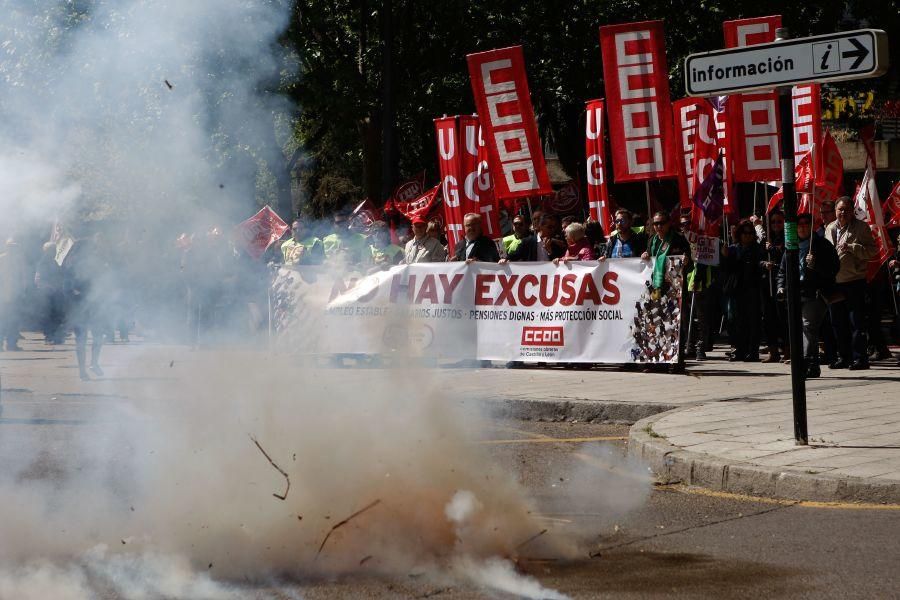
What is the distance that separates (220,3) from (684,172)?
1008 centimetres

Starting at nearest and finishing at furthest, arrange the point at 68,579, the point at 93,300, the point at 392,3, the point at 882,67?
the point at 68,579
the point at 882,67
the point at 93,300
the point at 392,3

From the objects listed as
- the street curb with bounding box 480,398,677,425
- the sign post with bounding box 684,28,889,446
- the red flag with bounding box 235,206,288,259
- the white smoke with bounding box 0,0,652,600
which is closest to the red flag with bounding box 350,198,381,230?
the red flag with bounding box 235,206,288,259

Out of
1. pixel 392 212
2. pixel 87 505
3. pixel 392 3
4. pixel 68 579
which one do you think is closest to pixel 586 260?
pixel 392 3

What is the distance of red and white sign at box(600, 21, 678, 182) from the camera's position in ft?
44.1

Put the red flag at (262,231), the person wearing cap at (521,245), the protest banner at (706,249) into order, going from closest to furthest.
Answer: the red flag at (262,231), the protest banner at (706,249), the person wearing cap at (521,245)

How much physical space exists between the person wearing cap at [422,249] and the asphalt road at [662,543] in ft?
20.5

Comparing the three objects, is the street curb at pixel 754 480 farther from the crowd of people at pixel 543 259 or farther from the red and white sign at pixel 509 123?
the red and white sign at pixel 509 123

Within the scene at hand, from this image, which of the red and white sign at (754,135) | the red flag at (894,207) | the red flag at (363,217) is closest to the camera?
the red and white sign at (754,135)

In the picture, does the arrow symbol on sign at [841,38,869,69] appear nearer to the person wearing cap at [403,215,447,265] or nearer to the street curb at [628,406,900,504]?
the street curb at [628,406,900,504]

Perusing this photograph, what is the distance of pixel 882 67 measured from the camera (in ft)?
22.6

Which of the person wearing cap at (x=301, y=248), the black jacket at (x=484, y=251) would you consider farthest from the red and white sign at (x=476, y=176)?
the person wearing cap at (x=301, y=248)

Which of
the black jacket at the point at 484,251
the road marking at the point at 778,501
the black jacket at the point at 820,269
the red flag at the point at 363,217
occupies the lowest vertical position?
the road marking at the point at 778,501

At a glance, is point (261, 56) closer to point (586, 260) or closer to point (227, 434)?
point (227, 434)

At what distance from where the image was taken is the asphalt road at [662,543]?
449 centimetres
